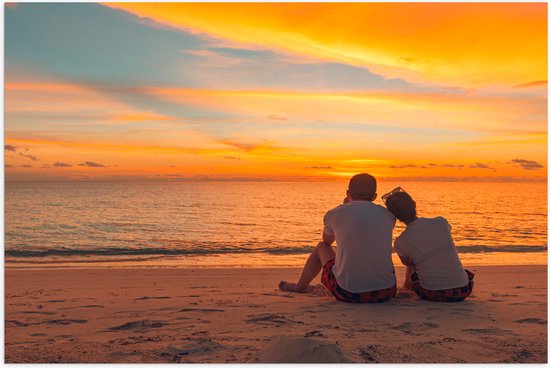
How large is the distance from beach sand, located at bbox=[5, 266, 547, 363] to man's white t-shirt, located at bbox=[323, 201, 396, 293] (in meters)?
0.30

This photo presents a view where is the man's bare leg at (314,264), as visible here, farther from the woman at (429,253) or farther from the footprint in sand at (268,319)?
the footprint in sand at (268,319)

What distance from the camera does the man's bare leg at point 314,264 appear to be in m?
6.45

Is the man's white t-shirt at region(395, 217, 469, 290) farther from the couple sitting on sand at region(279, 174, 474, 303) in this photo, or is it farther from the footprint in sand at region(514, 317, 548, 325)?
the footprint in sand at region(514, 317, 548, 325)

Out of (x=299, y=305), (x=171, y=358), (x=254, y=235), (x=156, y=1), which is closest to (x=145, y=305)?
(x=299, y=305)

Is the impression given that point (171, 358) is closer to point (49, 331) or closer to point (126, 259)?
point (49, 331)

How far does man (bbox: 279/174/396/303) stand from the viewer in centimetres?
582

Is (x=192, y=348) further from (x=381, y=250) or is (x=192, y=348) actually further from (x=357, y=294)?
(x=381, y=250)

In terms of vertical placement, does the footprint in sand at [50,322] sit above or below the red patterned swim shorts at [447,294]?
below

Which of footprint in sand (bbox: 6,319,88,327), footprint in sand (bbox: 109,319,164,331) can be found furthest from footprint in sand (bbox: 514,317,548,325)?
footprint in sand (bbox: 6,319,88,327)

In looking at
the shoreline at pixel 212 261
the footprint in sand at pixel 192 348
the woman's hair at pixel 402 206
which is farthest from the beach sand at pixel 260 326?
the shoreline at pixel 212 261

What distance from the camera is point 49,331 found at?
5.04m

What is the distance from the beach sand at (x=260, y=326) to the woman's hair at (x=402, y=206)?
41.0 inches

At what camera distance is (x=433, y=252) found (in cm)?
603

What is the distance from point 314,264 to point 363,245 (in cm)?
106
